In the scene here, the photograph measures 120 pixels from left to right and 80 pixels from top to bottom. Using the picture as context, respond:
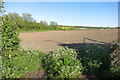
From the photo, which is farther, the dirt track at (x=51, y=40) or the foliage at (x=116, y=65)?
the dirt track at (x=51, y=40)

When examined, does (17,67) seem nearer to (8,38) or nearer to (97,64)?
(8,38)

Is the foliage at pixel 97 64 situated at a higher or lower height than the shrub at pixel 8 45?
lower

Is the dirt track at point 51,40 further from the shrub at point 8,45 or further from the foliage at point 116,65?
the foliage at point 116,65

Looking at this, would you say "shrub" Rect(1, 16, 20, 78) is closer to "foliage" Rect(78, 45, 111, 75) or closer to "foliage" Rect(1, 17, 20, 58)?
"foliage" Rect(1, 17, 20, 58)

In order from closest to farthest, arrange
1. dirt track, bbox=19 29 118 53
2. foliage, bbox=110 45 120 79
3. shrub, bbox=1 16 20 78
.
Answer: foliage, bbox=110 45 120 79, shrub, bbox=1 16 20 78, dirt track, bbox=19 29 118 53

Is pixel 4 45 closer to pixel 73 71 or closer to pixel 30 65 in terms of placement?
pixel 30 65

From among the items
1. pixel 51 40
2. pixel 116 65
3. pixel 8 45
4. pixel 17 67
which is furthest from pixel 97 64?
pixel 51 40

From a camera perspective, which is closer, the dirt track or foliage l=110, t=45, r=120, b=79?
foliage l=110, t=45, r=120, b=79

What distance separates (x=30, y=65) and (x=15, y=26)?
5.56 feet

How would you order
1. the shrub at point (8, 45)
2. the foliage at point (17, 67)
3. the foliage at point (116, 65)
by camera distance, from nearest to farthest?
1. the foliage at point (116, 65)
2. the foliage at point (17, 67)
3. the shrub at point (8, 45)

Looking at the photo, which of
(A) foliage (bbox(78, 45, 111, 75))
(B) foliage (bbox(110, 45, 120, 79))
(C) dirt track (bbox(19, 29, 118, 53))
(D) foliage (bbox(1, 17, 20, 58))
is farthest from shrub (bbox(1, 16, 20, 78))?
(B) foliage (bbox(110, 45, 120, 79))

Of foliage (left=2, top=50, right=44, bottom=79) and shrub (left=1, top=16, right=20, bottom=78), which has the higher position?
shrub (left=1, top=16, right=20, bottom=78)

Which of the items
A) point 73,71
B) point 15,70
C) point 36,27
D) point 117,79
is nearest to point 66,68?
point 73,71

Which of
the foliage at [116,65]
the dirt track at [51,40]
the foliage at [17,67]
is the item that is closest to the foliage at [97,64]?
the foliage at [116,65]
